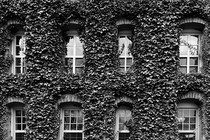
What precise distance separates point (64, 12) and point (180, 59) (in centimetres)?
538

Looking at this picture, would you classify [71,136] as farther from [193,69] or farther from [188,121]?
[193,69]

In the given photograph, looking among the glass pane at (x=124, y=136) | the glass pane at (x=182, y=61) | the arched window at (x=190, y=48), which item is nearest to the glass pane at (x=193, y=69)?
the arched window at (x=190, y=48)

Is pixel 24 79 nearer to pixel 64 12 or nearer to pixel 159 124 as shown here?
pixel 64 12

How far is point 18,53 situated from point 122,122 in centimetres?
564

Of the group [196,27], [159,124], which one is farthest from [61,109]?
[196,27]

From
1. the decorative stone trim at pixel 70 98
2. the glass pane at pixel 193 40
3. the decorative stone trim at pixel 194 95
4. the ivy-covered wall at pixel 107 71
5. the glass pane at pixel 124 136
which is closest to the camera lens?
the ivy-covered wall at pixel 107 71

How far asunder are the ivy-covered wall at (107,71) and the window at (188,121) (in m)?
0.47

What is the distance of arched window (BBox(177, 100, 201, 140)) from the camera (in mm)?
8938

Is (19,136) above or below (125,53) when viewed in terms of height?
below

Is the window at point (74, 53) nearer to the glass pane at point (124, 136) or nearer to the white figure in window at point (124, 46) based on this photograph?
the white figure in window at point (124, 46)

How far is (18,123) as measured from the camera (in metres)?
9.43

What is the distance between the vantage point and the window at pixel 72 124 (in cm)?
920

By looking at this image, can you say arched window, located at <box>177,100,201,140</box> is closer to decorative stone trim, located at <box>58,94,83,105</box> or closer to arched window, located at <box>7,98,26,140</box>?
decorative stone trim, located at <box>58,94,83,105</box>

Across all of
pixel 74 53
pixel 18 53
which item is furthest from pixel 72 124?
pixel 18 53
